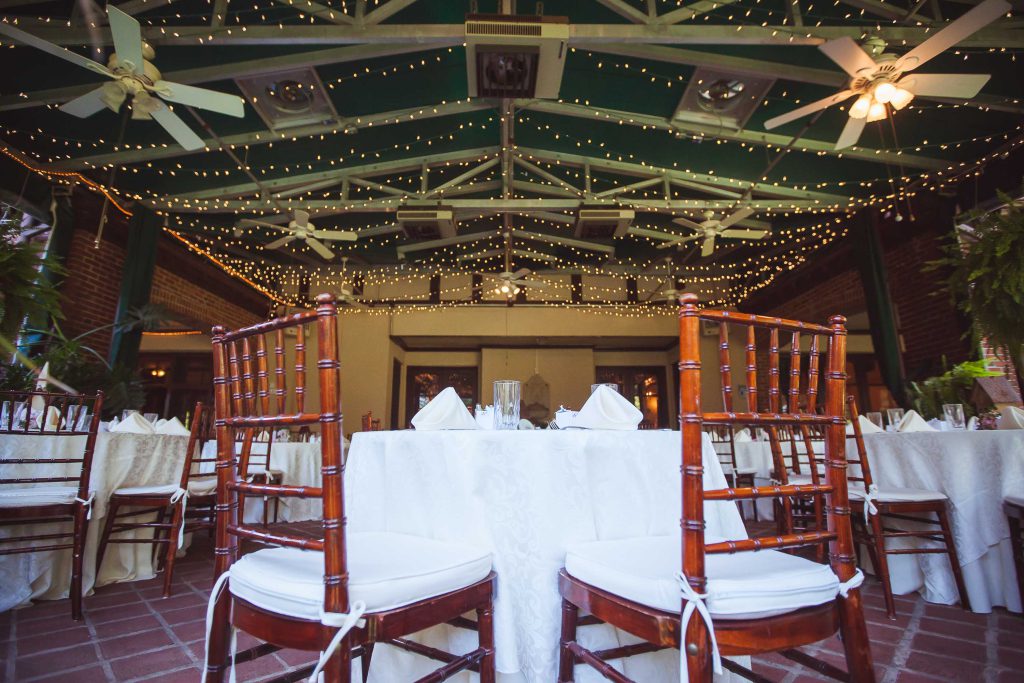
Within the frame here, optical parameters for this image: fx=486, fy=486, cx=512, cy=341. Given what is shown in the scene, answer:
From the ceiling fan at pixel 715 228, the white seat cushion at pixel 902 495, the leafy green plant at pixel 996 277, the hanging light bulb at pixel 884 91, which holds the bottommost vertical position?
the white seat cushion at pixel 902 495

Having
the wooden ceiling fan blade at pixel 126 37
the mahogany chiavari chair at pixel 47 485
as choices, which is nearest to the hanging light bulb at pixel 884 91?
the wooden ceiling fan blade at pixel 126 37

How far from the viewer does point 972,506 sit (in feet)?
7.43

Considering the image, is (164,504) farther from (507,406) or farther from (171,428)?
(507,406)

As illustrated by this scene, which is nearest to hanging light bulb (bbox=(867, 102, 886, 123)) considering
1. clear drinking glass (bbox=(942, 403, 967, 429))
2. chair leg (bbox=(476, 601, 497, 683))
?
clear drinking glass (bbox=(942, 403, 967, 429))

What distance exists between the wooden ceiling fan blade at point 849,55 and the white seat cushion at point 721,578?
3229 millimetres

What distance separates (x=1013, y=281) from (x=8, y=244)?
4.41 metres

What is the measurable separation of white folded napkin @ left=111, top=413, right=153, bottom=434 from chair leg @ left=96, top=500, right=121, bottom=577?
1.42 ft

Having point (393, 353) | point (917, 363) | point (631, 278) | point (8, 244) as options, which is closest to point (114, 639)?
point (8, 244)

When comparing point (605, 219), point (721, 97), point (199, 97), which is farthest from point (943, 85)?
point (199, 97)

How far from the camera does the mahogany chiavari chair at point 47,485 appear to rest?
2.02 meters

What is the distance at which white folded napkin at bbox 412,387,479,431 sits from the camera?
5.65 feet

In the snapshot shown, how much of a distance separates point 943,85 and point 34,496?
5662 mm

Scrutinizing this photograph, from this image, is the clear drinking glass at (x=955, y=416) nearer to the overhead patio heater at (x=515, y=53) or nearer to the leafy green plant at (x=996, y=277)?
the leafy green plant at (x=996, y=277)

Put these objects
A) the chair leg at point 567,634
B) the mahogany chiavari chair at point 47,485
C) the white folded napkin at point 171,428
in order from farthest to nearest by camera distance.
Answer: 1. the white folded napkin at point 171,428
2. the mahogany chiavari chair at point 47,485
3. the chair leg at point 567,634
